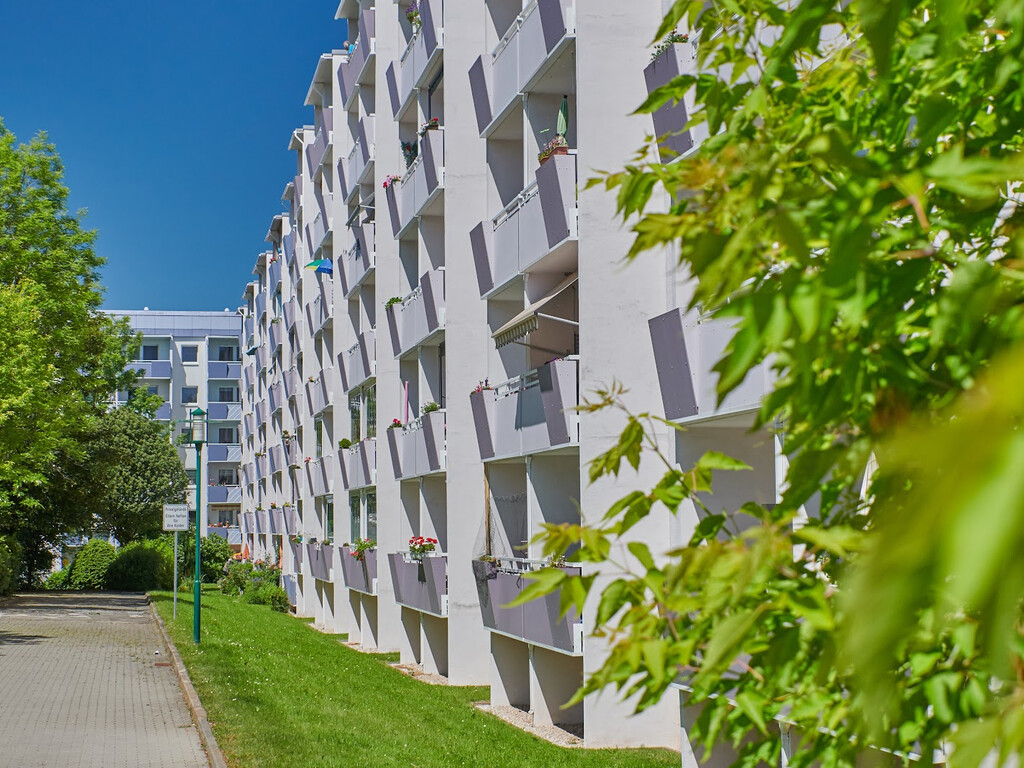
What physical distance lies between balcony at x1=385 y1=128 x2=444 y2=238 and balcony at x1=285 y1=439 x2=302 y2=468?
20383 mm

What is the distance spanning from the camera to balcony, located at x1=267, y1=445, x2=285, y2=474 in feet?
176

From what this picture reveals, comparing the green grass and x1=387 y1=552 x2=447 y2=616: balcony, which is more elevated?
x1=387 y1=552 x2=447 y2=616: balcony

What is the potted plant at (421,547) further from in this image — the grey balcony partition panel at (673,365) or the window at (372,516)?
the grey balcony partition panel at (673,365)

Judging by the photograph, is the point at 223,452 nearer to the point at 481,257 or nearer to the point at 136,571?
the point at 136,571

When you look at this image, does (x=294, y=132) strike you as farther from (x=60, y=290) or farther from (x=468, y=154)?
(x=468, y=154)

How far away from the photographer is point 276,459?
184ft

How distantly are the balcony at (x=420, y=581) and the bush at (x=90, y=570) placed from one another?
3330 centimetres

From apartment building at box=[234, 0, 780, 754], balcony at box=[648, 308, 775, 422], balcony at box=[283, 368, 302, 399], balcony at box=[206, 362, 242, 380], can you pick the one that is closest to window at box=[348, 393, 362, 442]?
apartment building at box=[234, 0, 780, 754]

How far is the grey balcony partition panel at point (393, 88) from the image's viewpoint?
30.2 m

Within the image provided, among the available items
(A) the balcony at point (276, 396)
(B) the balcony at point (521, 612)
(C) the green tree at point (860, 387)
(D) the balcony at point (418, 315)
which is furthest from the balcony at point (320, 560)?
(C) the green tree at point (860, 387)

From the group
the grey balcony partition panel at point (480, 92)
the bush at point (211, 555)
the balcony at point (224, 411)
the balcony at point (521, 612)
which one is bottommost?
the balcony at point (521, 612)

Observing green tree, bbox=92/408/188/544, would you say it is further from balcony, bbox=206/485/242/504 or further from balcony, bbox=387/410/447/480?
balcony, bbox=387/410/447/480

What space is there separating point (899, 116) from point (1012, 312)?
1154 millimetres

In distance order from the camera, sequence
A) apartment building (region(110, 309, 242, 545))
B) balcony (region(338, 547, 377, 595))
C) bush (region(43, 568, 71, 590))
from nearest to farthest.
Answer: balcony (region(338, 547, 377, 595)), bush (region(43, 568, 71, 590)), apartment building (region(110, 309, 242, 545))
